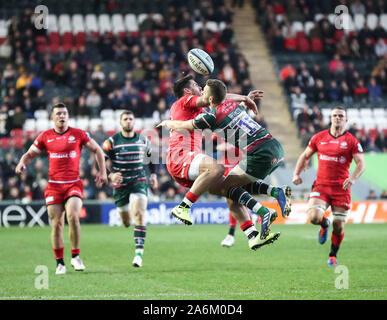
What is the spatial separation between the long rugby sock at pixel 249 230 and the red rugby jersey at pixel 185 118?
116 centimetres

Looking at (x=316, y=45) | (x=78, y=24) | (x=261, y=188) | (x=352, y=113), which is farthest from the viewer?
(x=316, y=45)

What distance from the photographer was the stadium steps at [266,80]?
27192mm

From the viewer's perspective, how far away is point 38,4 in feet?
95.2

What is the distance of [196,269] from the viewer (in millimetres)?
12250

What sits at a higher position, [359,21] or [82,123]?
[359,21]

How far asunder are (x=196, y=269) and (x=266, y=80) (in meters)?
18.8


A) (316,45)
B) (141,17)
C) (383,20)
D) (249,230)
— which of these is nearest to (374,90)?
(316,45)

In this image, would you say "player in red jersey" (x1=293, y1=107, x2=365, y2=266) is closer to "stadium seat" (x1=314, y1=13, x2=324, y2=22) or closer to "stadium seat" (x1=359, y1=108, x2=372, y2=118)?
"stadium seat" (x1=359, y1=108, x2=372, y2=118)

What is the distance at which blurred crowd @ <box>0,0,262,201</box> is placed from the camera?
73.0ft

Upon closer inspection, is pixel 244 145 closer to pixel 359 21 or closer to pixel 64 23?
pixel 64 23

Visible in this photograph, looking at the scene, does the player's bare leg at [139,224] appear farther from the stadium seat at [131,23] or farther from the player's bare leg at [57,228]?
the stadium seat at [131,23]

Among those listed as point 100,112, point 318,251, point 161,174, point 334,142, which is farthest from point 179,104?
point 100,112

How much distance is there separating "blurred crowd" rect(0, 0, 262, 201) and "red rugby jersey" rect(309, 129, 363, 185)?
8.72 metres
